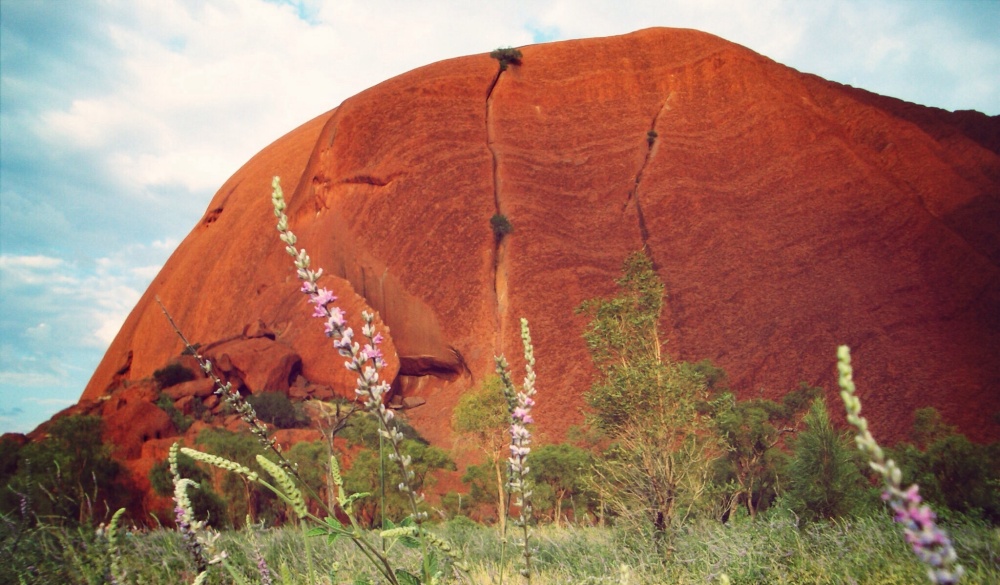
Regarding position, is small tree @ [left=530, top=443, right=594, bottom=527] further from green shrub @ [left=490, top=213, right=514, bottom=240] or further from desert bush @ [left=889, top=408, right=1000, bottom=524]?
green shrub @ [left=490, top=213, right=514, bottom=240]

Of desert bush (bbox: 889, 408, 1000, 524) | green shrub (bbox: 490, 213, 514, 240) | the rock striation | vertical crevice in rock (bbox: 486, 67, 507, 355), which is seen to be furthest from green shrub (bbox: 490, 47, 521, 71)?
desert bush (bbox: 889, 408, 1000, 524)

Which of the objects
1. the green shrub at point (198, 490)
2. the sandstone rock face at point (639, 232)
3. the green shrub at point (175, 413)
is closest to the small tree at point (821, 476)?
the green shrub at point (198, 490)

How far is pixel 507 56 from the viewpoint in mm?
36656

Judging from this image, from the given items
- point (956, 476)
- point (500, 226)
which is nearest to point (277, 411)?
point (500, 226)

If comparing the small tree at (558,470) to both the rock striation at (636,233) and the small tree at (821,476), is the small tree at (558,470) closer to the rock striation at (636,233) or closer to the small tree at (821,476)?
the rock striation at (636,233)

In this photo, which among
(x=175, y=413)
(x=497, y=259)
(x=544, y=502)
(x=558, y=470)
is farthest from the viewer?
(x=497, y=259)

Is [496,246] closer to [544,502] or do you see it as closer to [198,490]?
[544,502]

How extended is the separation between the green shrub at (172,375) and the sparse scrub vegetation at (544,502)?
10.6 m

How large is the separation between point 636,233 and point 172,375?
2321cm

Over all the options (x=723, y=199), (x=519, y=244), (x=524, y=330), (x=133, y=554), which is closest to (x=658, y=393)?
(x=133, y=554)

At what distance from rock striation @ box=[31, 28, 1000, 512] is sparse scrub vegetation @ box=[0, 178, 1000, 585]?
862 cm

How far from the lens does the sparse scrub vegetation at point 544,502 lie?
2.06m

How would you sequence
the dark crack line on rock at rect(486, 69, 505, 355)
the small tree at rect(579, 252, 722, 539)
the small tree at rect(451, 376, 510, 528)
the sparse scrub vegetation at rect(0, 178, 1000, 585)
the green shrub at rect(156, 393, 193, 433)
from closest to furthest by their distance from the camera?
the sparse scrub vegetation at rect(0, 178, 1000, 585)
the small tree at rect(579, 252, 722, 539)
the small tree at rect(451, 376, 510, 528)
the green shrub at rect(156, 393, 193, 433)
the dark crack line on rock at rect(486, 69, 505, 355)

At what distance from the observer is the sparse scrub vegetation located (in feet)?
6.75
